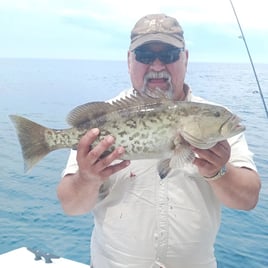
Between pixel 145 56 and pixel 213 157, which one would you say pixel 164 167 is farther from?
pixel 145 56

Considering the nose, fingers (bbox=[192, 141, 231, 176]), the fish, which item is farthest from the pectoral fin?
the nose

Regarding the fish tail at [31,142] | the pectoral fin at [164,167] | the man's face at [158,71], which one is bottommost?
the pectoral fin at [164,167]

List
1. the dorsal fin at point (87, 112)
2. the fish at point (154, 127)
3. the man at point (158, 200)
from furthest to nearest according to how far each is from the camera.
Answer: the man at point (158, 200)
the dorsal fin at point (87, 112)
the fish at point (154, 127)

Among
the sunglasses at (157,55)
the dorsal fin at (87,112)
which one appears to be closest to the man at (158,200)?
the sunglasses at (157,55)

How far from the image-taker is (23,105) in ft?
70.1

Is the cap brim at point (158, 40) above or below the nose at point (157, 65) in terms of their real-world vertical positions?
above

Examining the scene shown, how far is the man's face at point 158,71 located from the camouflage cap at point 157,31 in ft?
0.11

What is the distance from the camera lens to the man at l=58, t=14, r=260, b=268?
225 cm

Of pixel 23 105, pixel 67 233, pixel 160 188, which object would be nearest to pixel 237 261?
pixel 67 233

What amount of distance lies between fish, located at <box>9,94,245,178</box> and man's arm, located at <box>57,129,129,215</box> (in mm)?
40

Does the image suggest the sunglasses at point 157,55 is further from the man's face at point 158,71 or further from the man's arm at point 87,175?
the man's arm at point 87,175

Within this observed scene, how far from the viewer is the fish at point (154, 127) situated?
1.92m

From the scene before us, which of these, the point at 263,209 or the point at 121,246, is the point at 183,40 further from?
the point at 263,209

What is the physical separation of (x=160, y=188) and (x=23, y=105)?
19.9 meters
